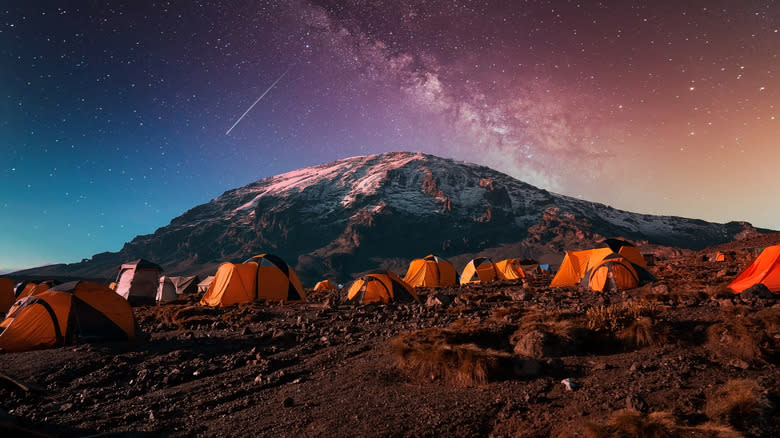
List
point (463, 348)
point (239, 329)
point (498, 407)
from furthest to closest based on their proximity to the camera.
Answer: point (239, 329), point (463, 348), point (498, 407)

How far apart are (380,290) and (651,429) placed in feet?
49.9

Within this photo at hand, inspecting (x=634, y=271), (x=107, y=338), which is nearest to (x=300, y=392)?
(x=107, y=338)

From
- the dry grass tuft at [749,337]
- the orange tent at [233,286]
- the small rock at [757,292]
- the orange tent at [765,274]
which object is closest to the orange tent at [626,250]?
the orange tent at [765,274]

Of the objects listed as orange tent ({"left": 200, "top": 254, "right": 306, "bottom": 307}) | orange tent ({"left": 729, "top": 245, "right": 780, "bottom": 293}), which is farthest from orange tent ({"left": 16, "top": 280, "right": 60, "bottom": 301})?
orange tent ({"left": 729, "top": 245, "right": 780, "bottom": 293})

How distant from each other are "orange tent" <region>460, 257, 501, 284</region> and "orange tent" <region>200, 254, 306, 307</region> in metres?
19.7

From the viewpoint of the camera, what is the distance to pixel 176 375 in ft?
25.3

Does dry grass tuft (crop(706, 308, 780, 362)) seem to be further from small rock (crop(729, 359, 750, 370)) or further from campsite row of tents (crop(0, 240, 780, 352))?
campsite row of tents (crop(0, 240, 780, 352))

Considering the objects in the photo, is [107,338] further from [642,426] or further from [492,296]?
[492,296]

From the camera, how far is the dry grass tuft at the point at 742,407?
14.0 ft

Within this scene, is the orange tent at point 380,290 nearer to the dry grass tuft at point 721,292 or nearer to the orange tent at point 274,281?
the orange tent at point 274,281

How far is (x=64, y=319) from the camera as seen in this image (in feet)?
35.5

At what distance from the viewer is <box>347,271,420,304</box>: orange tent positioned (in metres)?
18.5

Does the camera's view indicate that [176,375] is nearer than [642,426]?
No

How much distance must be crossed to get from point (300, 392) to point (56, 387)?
580cm
